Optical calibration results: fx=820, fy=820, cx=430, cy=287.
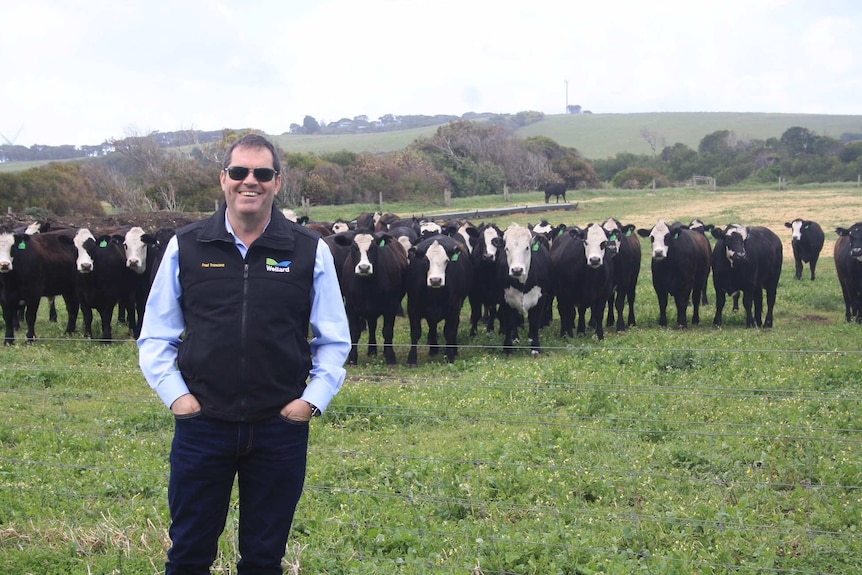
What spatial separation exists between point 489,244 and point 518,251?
27.8 inches

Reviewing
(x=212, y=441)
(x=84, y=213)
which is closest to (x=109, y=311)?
(x=212, y=441)

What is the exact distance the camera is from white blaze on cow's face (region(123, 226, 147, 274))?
46.3 feet

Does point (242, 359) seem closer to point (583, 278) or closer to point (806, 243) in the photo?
point (583, 278)

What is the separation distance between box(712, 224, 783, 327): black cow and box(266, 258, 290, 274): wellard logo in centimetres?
1277

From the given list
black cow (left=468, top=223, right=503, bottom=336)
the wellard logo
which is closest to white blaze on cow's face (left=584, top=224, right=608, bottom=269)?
black cow (left=468, top=223, right=503, bottom=336)

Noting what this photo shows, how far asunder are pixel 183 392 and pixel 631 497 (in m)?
3.95

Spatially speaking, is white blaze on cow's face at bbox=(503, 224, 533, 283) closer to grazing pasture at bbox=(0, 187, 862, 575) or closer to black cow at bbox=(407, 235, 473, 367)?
black cow at bbox=(407, 235, 473, 367)

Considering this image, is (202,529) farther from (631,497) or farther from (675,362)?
(675,362)

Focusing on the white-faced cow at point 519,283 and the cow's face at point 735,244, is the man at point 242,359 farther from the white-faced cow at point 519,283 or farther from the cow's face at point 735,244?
the cow's face at point 735,244

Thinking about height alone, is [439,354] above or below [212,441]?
below

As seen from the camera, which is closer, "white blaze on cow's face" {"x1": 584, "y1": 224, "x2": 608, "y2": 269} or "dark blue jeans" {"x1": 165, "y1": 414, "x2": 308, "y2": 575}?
"dark blue jeans" {"x1": 165, "y1": 414, "x2": 308, "y2": 575}

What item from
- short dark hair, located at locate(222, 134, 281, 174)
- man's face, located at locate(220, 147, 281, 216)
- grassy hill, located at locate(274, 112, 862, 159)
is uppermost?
grassy hill, located at locate(274, 112, 862, 159)

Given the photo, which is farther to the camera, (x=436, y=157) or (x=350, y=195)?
(x=436, y=157)

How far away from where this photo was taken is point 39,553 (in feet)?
17.3
